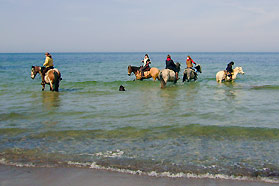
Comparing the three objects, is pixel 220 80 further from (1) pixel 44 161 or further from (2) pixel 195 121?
(1) pixel 44 161

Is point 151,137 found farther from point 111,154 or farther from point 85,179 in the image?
point 85,179

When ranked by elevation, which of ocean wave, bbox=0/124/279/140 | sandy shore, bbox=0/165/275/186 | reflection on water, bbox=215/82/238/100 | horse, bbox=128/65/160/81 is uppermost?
horse, bbox=128/65/160/81

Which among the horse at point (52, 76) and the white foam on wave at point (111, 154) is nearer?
the white foam on wave at point (111, 154)

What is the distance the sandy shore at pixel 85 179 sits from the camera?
485 cm

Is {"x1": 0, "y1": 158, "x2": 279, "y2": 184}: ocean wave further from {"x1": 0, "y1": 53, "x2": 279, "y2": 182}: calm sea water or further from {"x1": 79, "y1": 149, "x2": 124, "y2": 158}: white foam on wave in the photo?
{"x1": 79, "y1": 149, "x2": 124, "y2": 158}: white foam on wave

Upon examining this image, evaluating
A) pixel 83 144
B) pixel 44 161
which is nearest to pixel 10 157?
pixel 44 161

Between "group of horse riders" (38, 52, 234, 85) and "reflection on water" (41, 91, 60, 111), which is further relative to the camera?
"group of horse riders" (38, 52, 234, 85)

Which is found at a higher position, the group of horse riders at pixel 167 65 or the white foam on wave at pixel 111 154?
the group of horse riders at pixel 167 65

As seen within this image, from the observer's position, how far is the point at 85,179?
503 cm

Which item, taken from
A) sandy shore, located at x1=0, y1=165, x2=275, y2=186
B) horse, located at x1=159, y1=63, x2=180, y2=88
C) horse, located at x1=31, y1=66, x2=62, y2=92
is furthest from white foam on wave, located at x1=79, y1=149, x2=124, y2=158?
horse, located at x1=159, y1=63, x2=180, y2=88

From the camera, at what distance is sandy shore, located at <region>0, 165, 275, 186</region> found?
4.85 m

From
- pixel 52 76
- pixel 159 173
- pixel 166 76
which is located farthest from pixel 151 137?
pixel 166 76

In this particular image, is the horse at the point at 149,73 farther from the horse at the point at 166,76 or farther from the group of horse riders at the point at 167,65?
the horse at the point at 166,76

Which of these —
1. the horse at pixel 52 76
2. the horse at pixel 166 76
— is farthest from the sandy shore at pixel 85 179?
the horse at pixel 166 76
